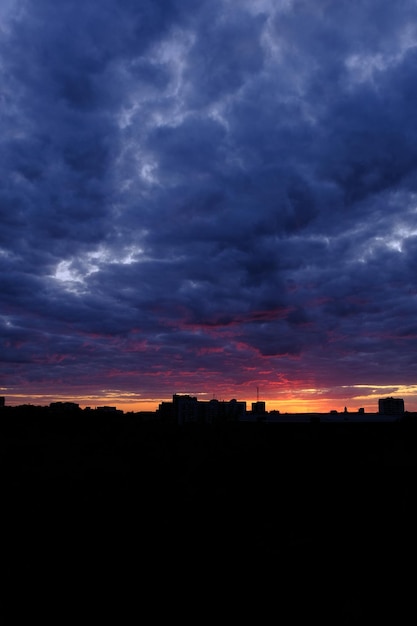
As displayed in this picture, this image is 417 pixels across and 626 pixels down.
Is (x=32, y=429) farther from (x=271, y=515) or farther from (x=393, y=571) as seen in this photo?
(x=393, y=571)

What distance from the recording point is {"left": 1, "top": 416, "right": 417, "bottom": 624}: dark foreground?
1825 cm

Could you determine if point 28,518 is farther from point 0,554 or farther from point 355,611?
point 355,611

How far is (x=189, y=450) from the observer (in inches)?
3698

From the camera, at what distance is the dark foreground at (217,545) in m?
18.2

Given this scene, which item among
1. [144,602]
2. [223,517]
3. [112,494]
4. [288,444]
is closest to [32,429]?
[288,444]

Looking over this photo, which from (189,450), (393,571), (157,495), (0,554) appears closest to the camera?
(393,571)

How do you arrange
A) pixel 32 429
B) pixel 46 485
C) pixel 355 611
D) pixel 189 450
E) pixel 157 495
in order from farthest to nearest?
1. pixel 32 429
2. pixel 189 450
3. pixel 46 485
4. pixel 157 495
5. pixel 355 611

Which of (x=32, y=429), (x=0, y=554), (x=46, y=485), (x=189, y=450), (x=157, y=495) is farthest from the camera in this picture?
(x=32, y=429)

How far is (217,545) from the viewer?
2589 centimetres

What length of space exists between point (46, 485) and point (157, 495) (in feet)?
53.7

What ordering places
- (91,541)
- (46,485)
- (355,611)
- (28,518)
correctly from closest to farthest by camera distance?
(355,611) → (91,541) → (28,518) → (46,485)

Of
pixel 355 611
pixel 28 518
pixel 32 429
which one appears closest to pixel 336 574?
pixel 355 611

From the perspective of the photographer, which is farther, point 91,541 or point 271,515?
point 271,515

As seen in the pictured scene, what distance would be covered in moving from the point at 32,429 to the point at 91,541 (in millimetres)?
161677
